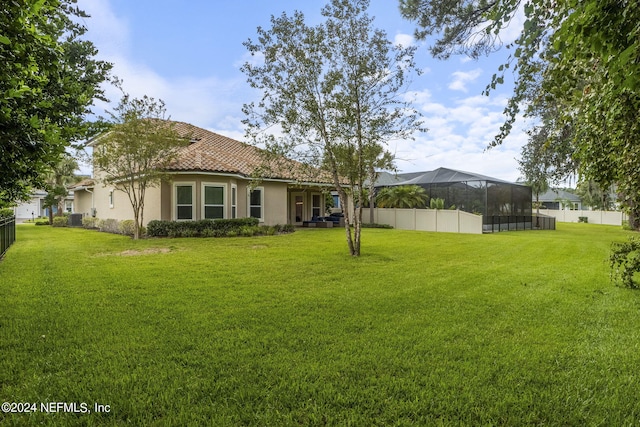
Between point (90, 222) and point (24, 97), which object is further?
point (90, 222)

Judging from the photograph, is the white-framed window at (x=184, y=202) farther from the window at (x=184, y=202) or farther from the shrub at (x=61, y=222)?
the shrub at (x=61, y=222)

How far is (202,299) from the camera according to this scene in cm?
557

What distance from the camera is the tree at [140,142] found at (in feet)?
44.3

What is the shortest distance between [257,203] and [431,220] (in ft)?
34.7

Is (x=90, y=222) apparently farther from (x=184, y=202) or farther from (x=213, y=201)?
(x=213, y=201)

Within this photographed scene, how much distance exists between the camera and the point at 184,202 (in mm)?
15609

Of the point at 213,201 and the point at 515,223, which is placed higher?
the point at 213,201

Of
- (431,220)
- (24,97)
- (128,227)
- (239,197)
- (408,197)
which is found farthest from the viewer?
(408,197)

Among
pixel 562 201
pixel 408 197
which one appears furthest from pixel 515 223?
pixel 562 201

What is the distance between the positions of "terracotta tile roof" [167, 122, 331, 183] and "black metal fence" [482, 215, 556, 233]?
11.5 meters

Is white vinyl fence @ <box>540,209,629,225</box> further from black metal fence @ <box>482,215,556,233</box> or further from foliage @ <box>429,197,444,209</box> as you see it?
foliage @ <box>429,197,444,209</box>

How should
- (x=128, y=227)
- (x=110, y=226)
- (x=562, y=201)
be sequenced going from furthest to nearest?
(x=562, y=201) < (x=110, y=226) < (x=128, y=227)

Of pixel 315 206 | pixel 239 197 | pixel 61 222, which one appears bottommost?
pixel 61 222

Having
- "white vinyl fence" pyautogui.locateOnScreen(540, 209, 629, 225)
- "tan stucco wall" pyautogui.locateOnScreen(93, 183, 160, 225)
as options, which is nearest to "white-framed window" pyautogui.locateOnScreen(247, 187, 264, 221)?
"tan stucco wall" pyautogui.locateOnScreen(93, 183, 160, 225)
